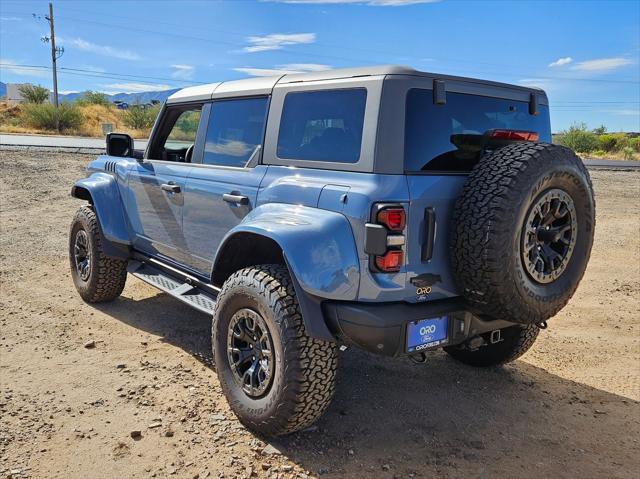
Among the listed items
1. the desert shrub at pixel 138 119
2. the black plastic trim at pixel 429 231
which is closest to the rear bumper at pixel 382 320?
the black plastic trim at pixel 429 231

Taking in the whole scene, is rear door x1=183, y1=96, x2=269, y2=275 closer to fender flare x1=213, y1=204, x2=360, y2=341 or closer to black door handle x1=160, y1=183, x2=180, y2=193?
black door handle x1=160, y1=183, x2=180, y2=193

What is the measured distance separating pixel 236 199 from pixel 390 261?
1.21 m

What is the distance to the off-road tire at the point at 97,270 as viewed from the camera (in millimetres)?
5027

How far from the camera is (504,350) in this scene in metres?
4.00

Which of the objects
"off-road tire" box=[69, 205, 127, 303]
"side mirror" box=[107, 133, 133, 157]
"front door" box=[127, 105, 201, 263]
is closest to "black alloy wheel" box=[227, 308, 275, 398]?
"front door" box=[127, 105, 201, 263]

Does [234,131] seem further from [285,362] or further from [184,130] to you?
[285,362]

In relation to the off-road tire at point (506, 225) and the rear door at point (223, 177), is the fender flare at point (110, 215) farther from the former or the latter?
the off-road tire at point (506, 225)

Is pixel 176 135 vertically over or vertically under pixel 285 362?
over

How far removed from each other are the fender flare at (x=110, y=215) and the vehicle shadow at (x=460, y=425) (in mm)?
1063

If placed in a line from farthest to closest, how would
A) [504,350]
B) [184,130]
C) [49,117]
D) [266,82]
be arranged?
[49,117] → [184,130] → [504,350] → [266,82]

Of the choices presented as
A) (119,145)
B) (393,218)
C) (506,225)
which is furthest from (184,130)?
(506,225)

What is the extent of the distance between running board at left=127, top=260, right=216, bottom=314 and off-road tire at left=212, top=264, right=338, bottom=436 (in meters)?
0.68

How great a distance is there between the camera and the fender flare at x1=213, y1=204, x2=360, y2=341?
2.66m

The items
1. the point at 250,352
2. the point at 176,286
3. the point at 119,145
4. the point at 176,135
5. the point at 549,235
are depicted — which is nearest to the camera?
the point at 549,235
